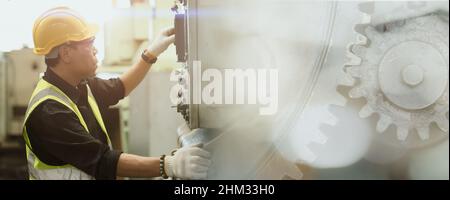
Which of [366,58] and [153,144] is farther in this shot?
[153,144]

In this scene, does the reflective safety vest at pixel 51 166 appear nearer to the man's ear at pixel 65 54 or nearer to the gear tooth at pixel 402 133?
the man's ear at pixel 65 54

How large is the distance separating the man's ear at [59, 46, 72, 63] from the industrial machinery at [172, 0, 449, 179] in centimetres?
47

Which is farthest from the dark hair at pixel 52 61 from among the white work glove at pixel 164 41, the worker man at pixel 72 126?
the white work glove at pixel 164 41

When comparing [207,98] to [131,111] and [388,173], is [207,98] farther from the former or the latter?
[131,111]

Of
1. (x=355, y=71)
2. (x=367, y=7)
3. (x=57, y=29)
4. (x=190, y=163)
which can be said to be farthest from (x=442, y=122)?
(x=57, y=29)

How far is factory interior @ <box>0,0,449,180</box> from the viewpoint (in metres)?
1.46

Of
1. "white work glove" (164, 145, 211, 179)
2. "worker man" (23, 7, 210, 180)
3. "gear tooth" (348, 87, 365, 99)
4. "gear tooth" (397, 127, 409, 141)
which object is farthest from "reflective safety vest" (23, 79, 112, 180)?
"gear tooth" (397, 127, 409, 141)

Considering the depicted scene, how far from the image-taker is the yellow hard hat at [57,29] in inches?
65.9

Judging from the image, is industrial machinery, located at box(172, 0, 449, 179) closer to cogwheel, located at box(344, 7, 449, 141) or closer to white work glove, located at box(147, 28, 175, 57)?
cogwheel, located at box(344, 7, 449, 141)

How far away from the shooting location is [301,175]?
60.1 inches

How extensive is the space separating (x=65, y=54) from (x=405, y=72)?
1.11 m

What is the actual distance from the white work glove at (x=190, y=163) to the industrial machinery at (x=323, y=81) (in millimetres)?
46

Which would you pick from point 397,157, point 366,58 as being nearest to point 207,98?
point 366,58
